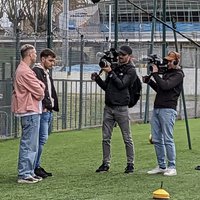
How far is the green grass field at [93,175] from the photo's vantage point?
7.87m

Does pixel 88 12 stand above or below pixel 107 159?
above

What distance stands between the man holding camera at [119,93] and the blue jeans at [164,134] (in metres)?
0.42

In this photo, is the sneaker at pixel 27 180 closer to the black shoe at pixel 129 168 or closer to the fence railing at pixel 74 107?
the black shoe at pixel 129 168

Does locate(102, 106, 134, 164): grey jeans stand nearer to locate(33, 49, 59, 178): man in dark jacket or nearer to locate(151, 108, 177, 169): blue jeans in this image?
locate(151, 108, 177, 169): blue jeans

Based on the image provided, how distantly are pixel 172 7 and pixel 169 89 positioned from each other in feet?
106

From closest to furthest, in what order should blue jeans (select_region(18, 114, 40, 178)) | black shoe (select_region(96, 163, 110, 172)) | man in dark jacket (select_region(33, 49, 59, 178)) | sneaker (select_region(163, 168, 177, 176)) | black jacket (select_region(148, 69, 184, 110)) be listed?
1. blue jeans (select_region(18, 114, 40, 178))
2. man in dark jacket (select_region(33, 49, 59, 178))
3. black jacket (select_region(148, 69, 184, 110))
4. sneaker (select_region(163, 168, 177, 176))
5. black shoe (select_region(96, 163, 110, 172))

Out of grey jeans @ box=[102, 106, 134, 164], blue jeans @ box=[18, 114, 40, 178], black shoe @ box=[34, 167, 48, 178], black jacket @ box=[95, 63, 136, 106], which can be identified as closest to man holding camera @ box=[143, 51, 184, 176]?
black jacket @ box=[95, 63, 136, 106]

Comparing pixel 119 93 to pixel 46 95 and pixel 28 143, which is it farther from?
pixel 28 143

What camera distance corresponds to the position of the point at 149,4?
29.0 metres

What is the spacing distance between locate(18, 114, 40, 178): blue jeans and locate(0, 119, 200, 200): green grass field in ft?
0.85

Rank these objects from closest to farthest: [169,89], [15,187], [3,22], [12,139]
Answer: [15,187] → [169,89] → [12,139] → [3,22]

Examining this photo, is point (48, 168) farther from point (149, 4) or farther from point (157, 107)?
point (149, 4)

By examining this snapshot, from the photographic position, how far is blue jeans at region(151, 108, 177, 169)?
30.1ft

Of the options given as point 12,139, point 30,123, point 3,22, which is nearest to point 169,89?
point 30,123
